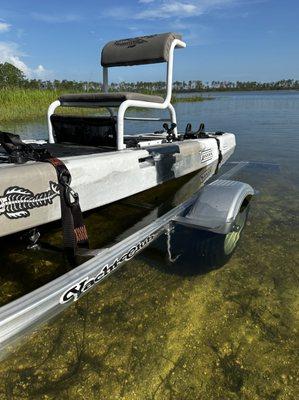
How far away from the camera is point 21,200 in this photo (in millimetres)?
2234

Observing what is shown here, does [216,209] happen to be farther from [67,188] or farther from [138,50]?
[138,50]

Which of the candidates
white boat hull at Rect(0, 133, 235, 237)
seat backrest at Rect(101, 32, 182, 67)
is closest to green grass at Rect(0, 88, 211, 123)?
seat backrest at Rect(101, 32, 182, 67)

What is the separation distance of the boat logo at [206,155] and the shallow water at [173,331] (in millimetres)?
2038

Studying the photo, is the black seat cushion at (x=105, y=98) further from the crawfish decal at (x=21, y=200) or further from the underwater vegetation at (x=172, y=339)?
the underwater vegetation at (x=172, y=339)

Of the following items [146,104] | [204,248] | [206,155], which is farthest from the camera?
[206,155]

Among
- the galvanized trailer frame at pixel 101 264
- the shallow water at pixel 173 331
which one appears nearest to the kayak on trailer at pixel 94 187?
the galvanized trailer frame at pixel 101 264

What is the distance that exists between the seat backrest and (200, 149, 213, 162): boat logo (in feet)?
5.52

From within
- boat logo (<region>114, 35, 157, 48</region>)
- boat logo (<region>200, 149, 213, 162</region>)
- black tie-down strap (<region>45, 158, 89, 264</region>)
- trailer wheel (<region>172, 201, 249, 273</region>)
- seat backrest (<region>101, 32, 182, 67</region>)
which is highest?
boat logo (<region>114, 35, 157, 48</region>)

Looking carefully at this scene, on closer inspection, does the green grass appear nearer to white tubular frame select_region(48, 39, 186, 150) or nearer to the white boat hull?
white tubular frame select_region(48, 39, 186, 150)

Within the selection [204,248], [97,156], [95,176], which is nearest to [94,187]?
[95,176]

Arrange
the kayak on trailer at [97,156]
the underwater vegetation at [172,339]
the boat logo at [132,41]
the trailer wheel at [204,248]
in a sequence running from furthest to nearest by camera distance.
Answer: the boat logo at [132,41] < the trailer wheel at [204,248] < the kayak on trailer at [97,156] < the underwater vegetation at [172,339]

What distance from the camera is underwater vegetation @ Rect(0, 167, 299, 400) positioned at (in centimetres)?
193

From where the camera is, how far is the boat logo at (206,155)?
5.53m

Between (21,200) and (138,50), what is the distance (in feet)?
10.4
